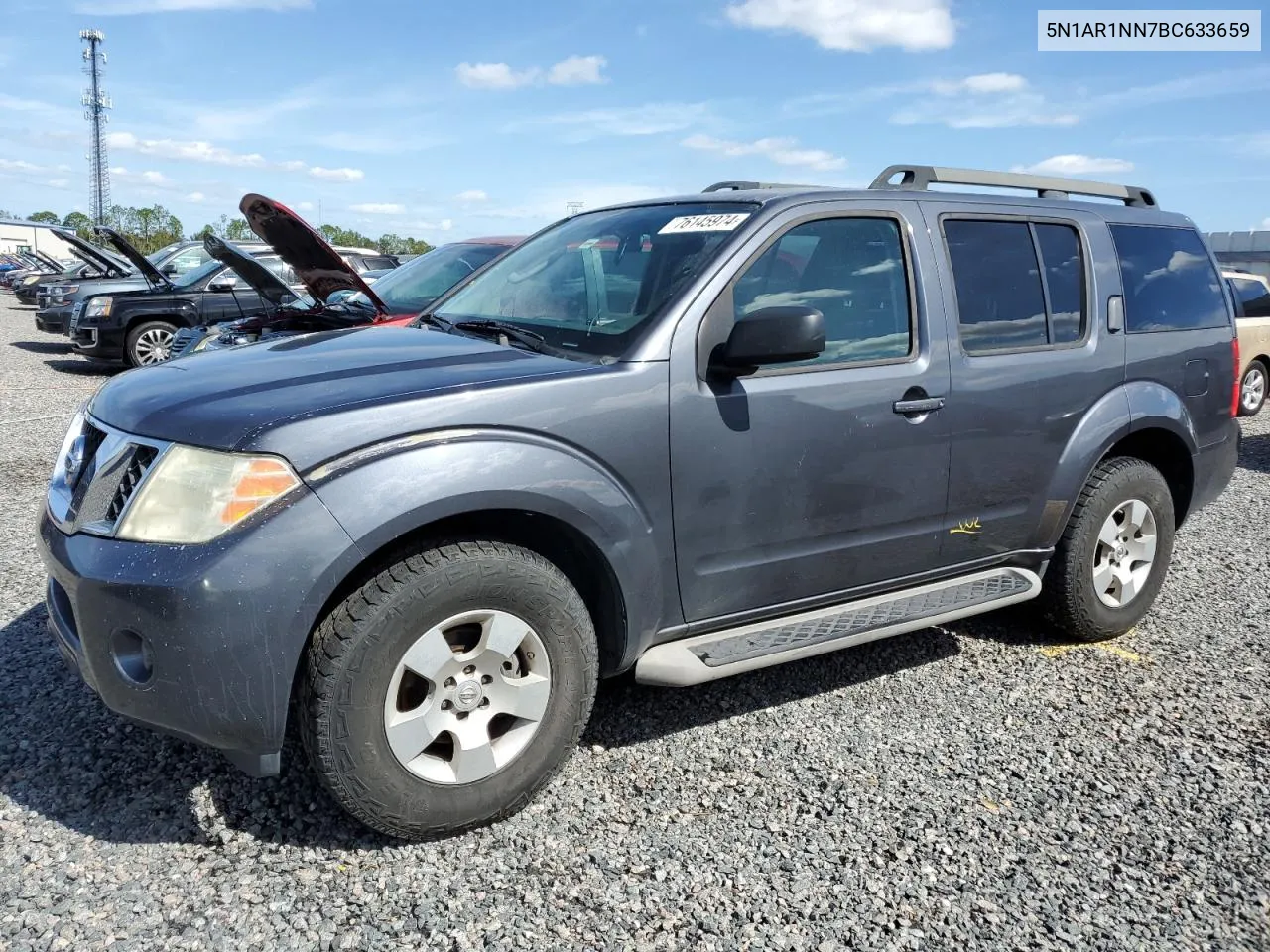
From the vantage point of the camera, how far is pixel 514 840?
2826 mm

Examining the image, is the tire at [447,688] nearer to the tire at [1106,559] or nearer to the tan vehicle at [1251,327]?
the tire at [1106,559]

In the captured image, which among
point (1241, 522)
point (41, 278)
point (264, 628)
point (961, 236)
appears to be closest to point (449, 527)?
point (264, 628)

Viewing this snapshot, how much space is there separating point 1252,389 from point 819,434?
11252 millimetres

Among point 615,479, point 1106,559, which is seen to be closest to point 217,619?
point 615,479

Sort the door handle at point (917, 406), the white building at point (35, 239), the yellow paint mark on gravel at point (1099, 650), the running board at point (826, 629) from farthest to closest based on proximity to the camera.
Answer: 1. the white building at point (35, 239)
2. the yellow paint mark on gravel at point (1099, 650)
3. the door handle at point (917, 406)
4. the running board at point (826, 629)

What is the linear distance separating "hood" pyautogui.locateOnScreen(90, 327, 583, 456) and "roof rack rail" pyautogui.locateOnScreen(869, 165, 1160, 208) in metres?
1.80

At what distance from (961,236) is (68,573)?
125 inches

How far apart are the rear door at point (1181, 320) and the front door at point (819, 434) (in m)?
1.26

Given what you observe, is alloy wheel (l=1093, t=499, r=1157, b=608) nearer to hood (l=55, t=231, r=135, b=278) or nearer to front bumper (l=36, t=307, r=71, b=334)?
hood (l=55, t=231, r=135, b=278)

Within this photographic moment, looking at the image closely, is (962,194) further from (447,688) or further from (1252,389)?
(1252,389)

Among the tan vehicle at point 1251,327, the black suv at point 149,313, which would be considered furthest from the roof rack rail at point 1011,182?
the black suv at point 149,313

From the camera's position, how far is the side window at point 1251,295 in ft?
38.4

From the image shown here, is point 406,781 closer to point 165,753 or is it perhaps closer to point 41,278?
point 165,753

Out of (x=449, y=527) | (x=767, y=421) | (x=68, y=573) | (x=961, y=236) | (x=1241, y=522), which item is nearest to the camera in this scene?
(x=68, y=573)
